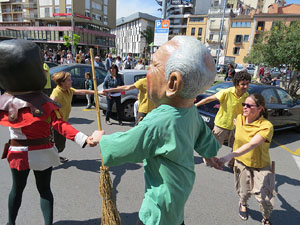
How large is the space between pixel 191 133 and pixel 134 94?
5.29m

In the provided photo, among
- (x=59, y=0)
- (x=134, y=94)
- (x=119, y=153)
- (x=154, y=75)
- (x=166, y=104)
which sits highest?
(x=59, y=0)

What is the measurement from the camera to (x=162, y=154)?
115 centimetres

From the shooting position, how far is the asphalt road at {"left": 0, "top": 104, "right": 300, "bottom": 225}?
255cm

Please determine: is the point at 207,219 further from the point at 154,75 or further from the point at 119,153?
the point at 154,75

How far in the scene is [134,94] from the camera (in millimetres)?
6488

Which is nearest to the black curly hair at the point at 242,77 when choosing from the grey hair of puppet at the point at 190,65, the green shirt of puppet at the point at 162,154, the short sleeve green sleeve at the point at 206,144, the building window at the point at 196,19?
the short sleeve green sleeve at the point at 206,144

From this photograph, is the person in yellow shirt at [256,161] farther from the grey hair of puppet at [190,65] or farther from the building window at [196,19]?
the building window at [196,19]

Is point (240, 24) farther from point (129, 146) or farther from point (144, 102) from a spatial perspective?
point (129, 146)

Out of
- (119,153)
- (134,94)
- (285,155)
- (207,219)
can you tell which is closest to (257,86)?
(285,155)

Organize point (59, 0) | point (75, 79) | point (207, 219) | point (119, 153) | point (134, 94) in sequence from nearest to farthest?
point (119, 153) < point (207, 219) < point (134, 94) < point (75, 79) < point (59, 0)

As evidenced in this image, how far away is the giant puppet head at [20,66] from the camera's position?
1.60 metres

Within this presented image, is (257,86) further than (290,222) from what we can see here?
Yes

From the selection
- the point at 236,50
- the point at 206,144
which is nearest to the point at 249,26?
the point at 236,50

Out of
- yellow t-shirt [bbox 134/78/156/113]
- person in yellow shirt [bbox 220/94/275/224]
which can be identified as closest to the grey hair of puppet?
person in yellow shirt [bbox 220/94/275/224]
